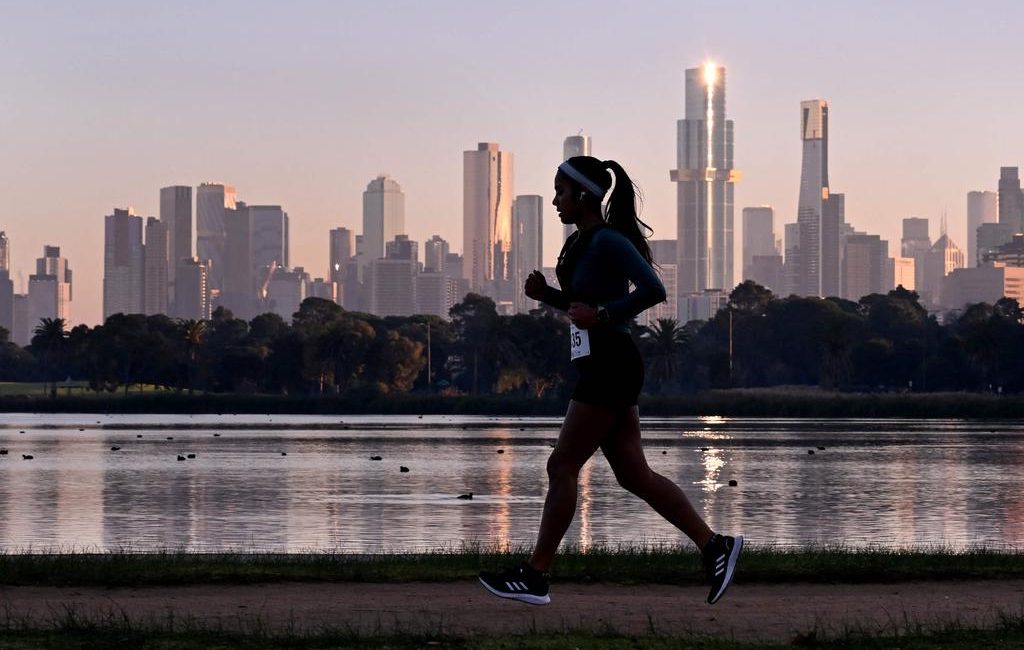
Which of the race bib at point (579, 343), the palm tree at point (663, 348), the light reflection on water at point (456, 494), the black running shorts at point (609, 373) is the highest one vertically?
the palm tree at point (663, 348)

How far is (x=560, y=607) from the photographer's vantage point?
13.1 m

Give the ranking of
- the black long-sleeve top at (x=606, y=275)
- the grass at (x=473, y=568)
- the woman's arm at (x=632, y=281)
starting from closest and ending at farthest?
the woman's arm at (x=632, y=281) < the black long-sleeve top at (x=606, y=275) < the grass at (x=473, y=568)

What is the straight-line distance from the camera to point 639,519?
30.8m

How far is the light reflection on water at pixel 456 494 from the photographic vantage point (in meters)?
27.2

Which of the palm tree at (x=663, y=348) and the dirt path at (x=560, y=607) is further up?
the palm tree at (x=663, y=348)

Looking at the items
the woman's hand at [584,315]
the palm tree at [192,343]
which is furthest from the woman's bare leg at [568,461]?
the palm tree at [192,343]

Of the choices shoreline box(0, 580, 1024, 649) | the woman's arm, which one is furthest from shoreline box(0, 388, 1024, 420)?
the woman's arm

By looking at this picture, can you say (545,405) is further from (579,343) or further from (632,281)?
(579,343)

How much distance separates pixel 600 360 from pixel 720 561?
148cm

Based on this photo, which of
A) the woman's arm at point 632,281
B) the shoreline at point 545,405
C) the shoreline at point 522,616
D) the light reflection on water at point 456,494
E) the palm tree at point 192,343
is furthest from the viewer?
the palm tree at point 192,343

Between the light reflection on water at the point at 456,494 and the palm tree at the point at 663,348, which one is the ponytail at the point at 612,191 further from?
the palm tree at the point at 663,348

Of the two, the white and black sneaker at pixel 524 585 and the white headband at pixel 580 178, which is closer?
the white and black sneaker at pixel 524 585

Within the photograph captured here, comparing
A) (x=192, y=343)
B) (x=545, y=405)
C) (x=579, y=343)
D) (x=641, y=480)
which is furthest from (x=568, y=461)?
(x=192, y=343)

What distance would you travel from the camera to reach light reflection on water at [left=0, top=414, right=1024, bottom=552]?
27156 mm
